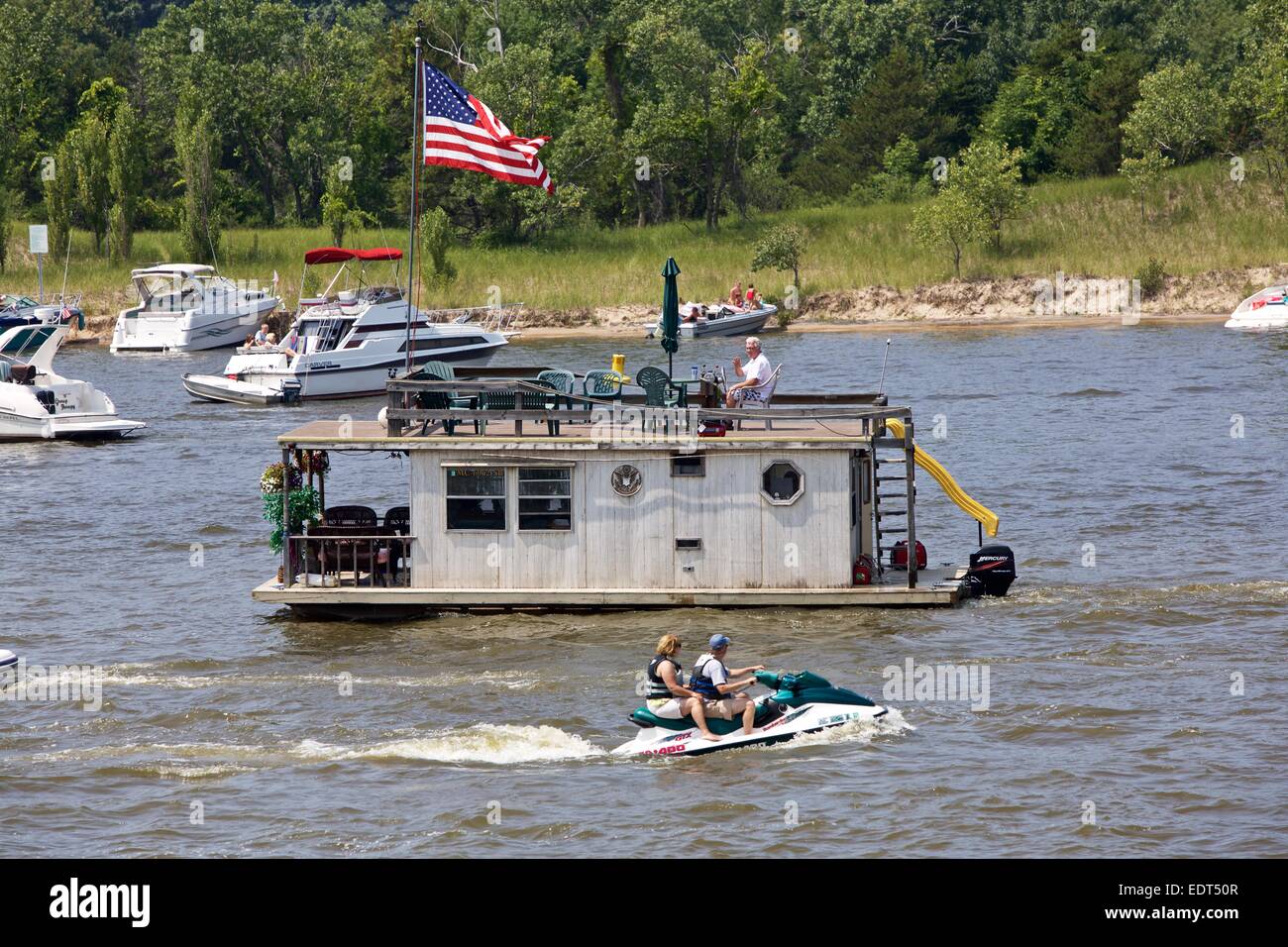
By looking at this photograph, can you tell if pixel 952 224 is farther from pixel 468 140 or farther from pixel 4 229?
pixel 468 140

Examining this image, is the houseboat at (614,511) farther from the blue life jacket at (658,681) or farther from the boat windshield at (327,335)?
the boat windshield at (327,335)

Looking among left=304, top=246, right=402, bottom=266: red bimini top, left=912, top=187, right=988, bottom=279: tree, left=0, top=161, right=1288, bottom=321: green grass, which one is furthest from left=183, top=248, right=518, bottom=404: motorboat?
left=912, top=187, right=988, bottom=279: tree

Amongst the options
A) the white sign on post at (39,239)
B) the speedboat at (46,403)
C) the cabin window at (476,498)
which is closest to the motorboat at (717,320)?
the white sign on post at (39,239)

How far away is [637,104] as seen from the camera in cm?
9994

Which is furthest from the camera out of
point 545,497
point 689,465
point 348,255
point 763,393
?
point 348,255

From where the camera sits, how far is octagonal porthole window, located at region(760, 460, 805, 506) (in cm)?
2489

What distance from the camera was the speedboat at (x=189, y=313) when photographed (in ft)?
256

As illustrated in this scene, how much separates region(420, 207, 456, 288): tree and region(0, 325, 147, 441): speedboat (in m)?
33.2

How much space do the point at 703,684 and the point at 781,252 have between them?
63.3m

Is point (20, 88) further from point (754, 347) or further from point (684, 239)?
point (754, 347)

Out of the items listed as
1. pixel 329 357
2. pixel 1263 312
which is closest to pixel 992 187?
pixel 1263 312

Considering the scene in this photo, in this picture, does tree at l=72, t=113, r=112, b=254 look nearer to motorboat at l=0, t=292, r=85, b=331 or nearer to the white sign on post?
the white sign on post

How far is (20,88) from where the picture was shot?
102062mm
